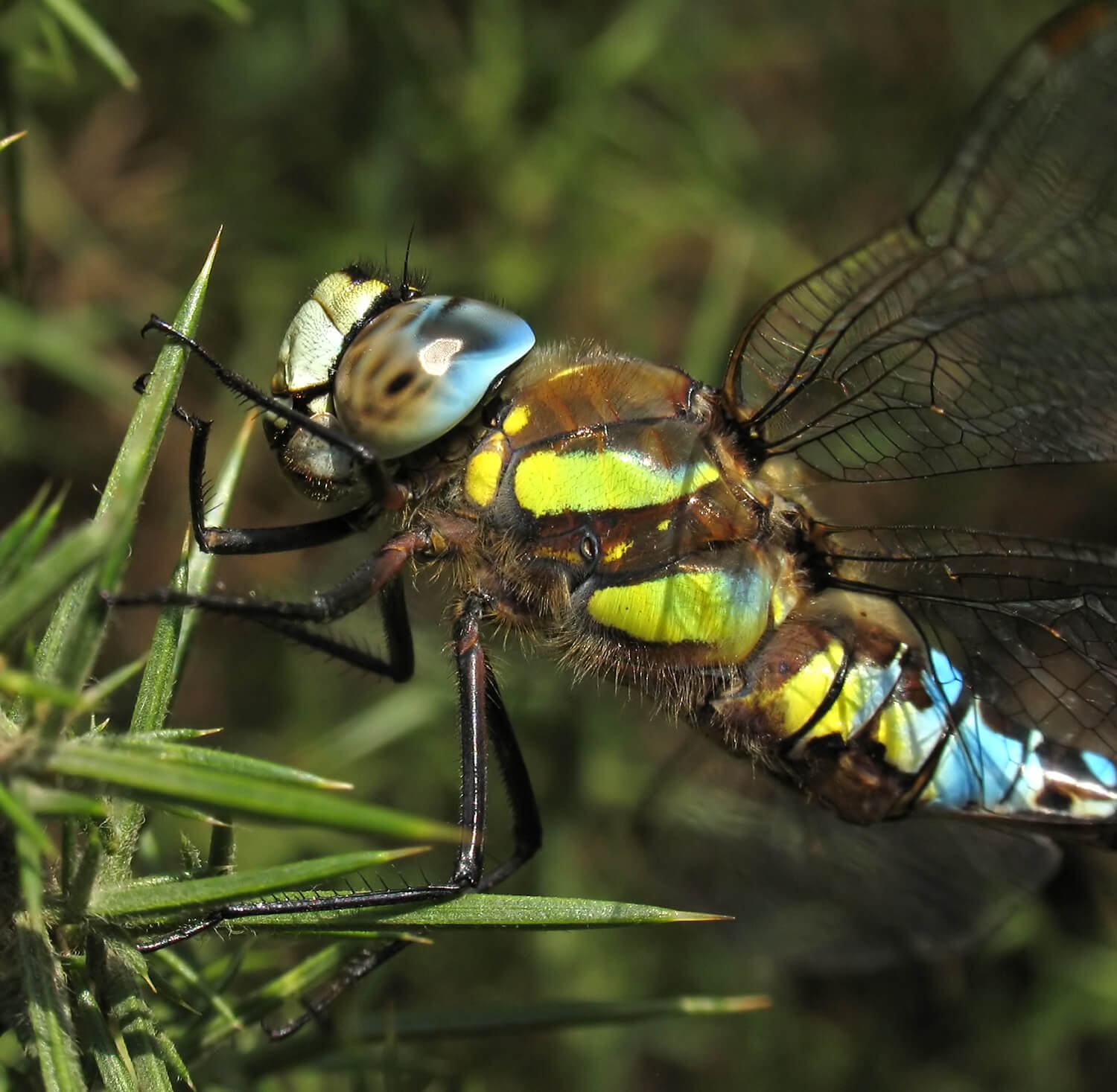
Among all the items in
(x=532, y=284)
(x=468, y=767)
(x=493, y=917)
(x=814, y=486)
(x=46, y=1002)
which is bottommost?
(x=46, y=1002)

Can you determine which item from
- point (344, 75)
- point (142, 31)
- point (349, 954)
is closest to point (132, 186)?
point (142, 31)

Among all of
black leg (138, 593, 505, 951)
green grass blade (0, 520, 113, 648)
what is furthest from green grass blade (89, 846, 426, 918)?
black leg (138, 593, 505, 951)

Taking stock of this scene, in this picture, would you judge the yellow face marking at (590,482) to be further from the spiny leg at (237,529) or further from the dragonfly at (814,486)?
the spiny leg at (237,529)

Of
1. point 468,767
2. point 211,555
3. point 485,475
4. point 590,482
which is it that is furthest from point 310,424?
point 468,767

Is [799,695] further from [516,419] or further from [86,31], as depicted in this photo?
[86,31]

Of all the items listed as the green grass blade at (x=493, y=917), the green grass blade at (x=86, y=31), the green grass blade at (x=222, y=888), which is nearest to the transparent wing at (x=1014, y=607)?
the green grass blade at (x=493, y=917)

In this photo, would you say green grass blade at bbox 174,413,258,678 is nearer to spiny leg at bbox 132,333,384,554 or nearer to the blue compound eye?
spiny leg at bbox 132,333,384,554
